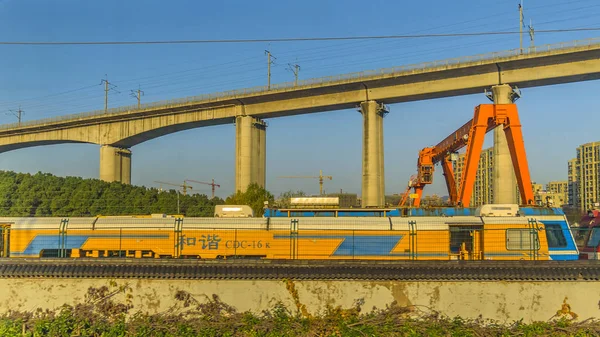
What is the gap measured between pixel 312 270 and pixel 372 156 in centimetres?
5069

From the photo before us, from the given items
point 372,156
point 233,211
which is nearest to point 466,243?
point 233,211

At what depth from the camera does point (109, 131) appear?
82.7 meters

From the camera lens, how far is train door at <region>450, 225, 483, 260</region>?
19719 mm

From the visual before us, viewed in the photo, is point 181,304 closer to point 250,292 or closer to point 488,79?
point 250,292

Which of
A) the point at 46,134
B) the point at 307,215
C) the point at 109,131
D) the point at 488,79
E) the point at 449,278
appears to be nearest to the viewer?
the point at 449,278

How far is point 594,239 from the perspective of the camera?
20359 mm

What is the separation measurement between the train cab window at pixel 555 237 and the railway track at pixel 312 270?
5346 millimetres

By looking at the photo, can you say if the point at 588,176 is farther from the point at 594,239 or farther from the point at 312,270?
the point at 312,270

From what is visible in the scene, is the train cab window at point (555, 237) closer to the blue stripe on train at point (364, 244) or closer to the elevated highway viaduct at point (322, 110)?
the blue stripe on train at point (364, 244)

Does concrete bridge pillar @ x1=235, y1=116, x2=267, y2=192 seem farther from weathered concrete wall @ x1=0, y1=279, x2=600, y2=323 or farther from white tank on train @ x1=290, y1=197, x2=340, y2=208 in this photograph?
weathered concrete wall @ x1=0, y1=279, x2=600, y2=323

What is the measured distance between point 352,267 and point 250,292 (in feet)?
10.9

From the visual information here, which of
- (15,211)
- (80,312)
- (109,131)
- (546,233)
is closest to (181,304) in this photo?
(80,312)

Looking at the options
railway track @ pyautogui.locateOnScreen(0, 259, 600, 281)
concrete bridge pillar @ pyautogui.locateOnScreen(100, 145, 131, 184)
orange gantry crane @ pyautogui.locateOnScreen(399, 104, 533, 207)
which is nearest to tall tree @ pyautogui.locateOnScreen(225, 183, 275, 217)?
concrete bridge pillar @ pyautogui.locateOnScreen(100, 145, 131, 184)

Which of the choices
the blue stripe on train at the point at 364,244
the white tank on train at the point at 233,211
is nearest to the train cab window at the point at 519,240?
the blue stripe on train at the point at 364,244
